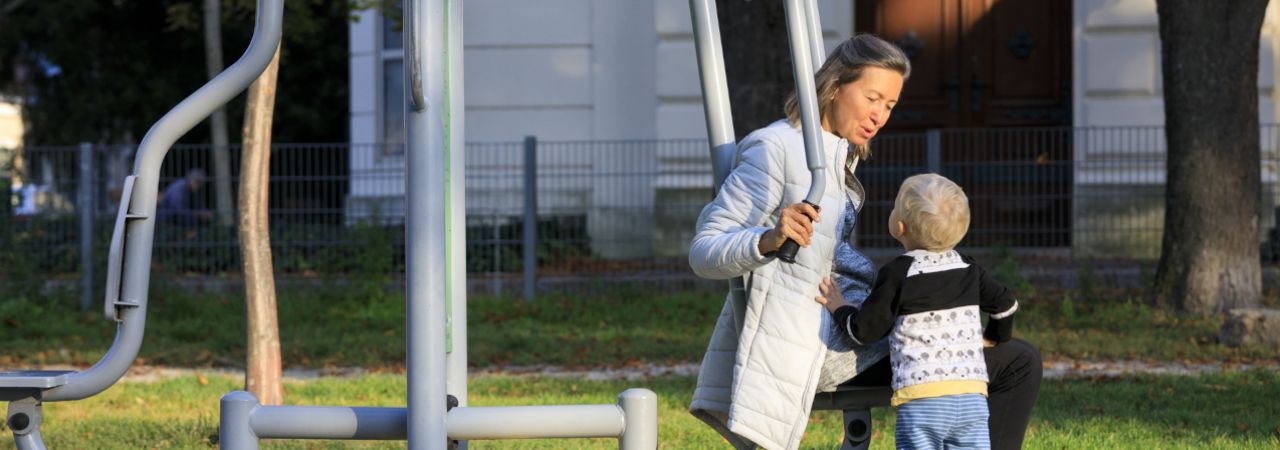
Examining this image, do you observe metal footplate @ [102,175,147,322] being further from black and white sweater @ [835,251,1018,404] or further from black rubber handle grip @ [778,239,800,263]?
black and white sweater @ [835,251,1018,404]

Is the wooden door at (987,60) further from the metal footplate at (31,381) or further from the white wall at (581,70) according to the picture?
the metal footplate at (31,381)

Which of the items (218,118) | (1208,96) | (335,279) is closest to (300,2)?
(335,279)

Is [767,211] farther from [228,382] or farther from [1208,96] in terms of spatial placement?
[1208,96]

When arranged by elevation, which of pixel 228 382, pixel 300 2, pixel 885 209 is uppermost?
pixel 300 2

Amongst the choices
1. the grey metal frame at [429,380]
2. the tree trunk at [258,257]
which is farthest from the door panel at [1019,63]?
the grey metal frame at [429,380]

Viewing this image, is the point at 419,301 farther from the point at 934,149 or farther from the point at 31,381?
the point at 934,149

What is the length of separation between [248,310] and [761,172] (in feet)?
10.8

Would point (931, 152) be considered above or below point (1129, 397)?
above

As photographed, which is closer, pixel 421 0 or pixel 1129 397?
pixel 421 0

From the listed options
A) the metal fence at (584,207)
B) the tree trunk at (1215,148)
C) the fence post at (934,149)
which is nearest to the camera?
the tree trunk at (1215,148)

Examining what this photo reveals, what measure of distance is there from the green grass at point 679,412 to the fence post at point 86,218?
4197 mm

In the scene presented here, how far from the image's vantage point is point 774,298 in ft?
12.6

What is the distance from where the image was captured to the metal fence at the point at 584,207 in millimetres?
11875

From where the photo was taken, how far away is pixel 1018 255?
11734 mm
